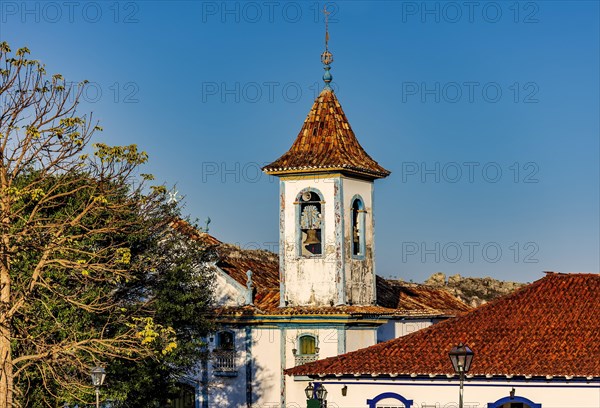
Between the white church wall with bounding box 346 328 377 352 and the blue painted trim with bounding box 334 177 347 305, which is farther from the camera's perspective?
the blue painted trim with bounding box 334 177 347 305

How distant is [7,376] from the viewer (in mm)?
26562

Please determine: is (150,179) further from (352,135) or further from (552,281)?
(352,135)

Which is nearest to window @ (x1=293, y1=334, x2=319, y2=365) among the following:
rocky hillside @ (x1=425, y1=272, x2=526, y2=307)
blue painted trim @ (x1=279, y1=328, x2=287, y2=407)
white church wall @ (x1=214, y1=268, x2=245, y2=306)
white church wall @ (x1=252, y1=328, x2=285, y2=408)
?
blue painted trim @ (x1=279, y1=328, x2=287, y2=407)

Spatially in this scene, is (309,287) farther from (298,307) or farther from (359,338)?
(359,338)

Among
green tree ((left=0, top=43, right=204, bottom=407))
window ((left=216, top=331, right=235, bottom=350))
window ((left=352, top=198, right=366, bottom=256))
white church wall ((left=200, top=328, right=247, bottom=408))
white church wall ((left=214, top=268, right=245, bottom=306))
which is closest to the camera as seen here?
green tree ((left=0, top=43, right=204, bottom=407))

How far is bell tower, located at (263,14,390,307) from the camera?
130 ft

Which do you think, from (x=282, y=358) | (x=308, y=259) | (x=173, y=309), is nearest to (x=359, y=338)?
(x=282, y=358)

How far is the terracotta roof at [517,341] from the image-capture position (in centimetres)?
3030

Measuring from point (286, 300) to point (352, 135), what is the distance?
542 centimetres

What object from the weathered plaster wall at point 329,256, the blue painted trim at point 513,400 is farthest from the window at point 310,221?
the blue painted trim at point 513,400

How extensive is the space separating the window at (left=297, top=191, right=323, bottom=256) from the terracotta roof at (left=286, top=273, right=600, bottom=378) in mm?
7568

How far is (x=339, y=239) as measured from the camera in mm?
39469

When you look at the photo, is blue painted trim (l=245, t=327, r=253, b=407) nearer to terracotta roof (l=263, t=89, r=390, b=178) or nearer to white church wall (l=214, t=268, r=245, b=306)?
white church wall (l=214, t=268, r=245, b=306)

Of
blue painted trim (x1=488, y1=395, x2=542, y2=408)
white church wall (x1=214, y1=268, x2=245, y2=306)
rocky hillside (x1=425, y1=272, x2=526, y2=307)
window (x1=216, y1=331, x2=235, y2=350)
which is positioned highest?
rocky hillside (x1=425, y1=272, x2=526, y2=307)
